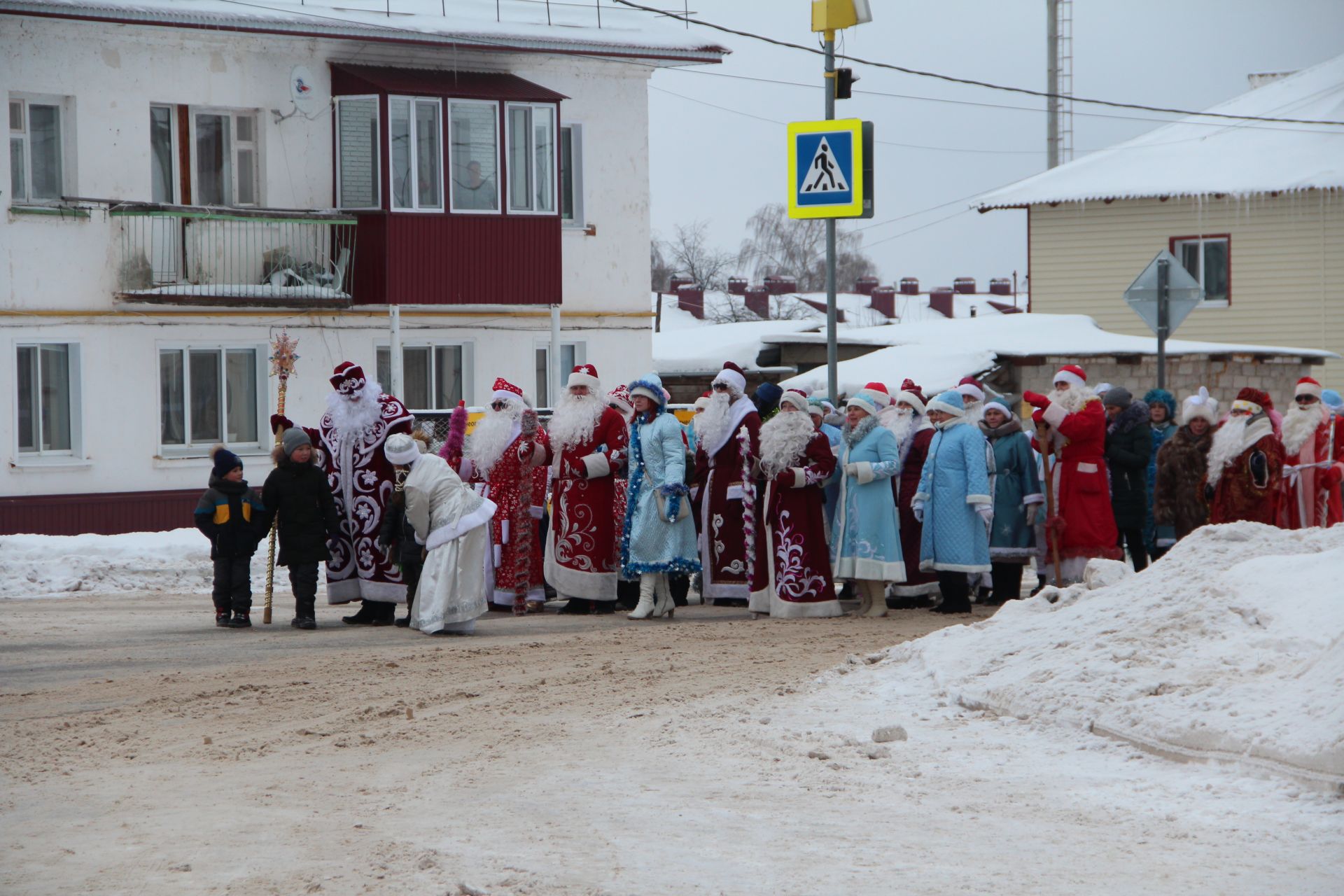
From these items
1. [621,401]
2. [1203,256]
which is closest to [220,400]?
[621,401]

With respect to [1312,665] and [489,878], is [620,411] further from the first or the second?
[489,878]

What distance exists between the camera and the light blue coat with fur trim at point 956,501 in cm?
1228

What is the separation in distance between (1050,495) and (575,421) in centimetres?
368

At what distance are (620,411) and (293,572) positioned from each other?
2.87 m

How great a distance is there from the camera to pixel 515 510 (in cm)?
1242

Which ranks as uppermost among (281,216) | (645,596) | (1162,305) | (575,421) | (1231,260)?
(281,216)

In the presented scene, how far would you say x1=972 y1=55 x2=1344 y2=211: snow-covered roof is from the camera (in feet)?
95.9

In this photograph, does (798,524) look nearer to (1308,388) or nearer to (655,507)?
(655,507)

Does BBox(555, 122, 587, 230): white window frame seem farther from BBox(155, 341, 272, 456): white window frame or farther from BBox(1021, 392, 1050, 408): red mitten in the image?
BBox(1021, 392, 1050, 408): red mitten

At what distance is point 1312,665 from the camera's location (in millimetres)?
7203

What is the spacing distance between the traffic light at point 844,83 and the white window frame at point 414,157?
30.0 ft

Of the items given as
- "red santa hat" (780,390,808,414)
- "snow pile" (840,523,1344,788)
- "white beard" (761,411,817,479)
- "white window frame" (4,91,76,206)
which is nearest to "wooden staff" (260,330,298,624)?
"white beard" (761,411,817,479)

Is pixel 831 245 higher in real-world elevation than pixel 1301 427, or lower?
higher

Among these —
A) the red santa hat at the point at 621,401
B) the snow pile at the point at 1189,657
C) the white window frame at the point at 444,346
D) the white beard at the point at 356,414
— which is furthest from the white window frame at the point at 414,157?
the snow pile at the point at 1189,657
